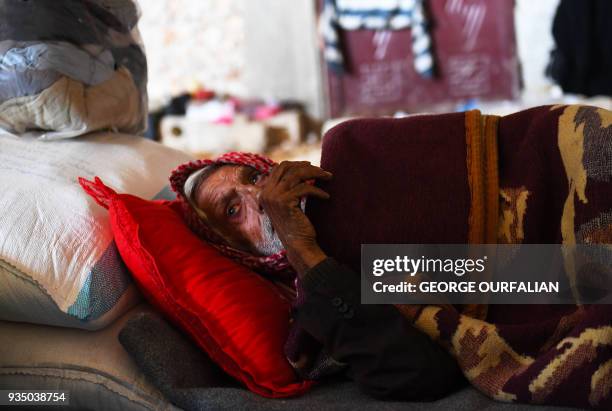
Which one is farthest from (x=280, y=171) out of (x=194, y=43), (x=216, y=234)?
(x=194, y=43)

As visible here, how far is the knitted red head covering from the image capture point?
1.49m

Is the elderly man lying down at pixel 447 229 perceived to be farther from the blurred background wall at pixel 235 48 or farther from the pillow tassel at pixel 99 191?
the blurred background wall at pixel 235 48

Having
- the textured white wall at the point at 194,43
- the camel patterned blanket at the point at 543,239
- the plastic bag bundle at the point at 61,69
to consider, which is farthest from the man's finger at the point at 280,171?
the textured white wall at the point at 194,43

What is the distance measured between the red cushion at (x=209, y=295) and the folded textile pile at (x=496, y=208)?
0.21 meters

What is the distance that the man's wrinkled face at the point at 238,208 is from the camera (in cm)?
149

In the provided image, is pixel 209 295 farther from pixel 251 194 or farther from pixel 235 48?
pixel 235 48

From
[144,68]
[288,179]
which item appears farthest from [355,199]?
[144,68]

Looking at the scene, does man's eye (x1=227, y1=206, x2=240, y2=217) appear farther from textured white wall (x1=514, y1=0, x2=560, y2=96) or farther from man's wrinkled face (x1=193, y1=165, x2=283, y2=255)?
textured white wall (x1=514, y1=0, x2=560, y2=96)

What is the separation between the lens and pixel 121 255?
1.43m

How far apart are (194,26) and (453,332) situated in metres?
4.10

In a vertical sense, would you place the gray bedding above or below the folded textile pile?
below

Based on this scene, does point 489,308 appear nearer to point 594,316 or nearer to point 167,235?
point 594,316
